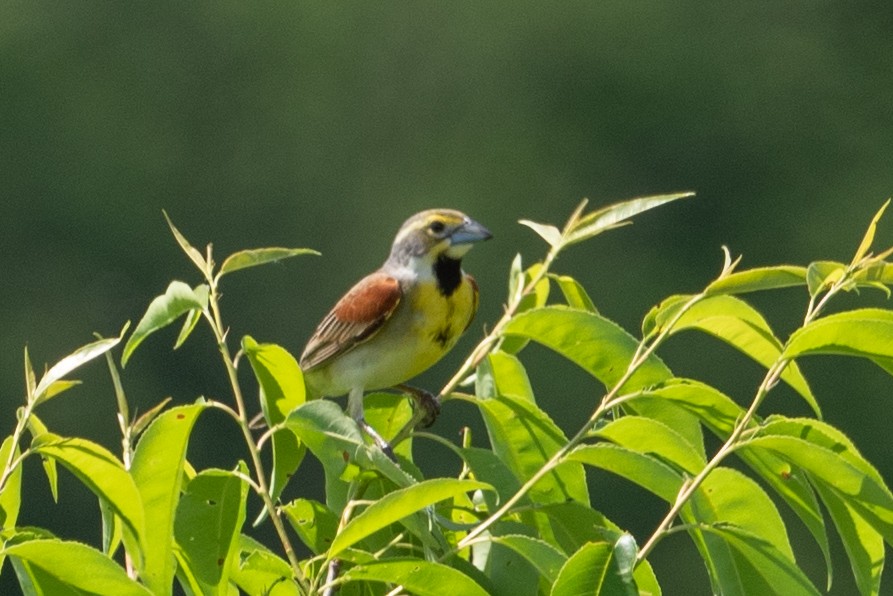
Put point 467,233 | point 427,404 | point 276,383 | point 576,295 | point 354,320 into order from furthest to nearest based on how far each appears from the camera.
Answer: point 467,233
point 354,320
point 427,404
point 576,295
point 276,383

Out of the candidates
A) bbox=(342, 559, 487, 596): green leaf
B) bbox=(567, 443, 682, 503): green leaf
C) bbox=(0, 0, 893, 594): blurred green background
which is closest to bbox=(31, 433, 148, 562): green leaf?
bbox=(342, 559, 487, 596): green leaf

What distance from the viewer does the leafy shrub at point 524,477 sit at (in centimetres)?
189

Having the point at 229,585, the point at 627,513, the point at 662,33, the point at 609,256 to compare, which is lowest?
the point at 627,513

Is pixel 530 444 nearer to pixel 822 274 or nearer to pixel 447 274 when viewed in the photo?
pixel 822 274

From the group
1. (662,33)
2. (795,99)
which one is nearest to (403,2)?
(662,33)

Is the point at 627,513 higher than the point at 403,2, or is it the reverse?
the point at 403,2

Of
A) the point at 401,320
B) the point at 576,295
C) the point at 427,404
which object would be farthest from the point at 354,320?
the point at 576,295

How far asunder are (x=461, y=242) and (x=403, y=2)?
20.7 meters

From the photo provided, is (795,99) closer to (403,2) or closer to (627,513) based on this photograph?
(403,2)

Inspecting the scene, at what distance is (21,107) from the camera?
72.5 feet

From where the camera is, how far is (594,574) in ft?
5.95

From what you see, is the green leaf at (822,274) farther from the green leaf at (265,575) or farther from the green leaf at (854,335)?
the green leaf at (265,575)

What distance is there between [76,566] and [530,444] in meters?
0.61

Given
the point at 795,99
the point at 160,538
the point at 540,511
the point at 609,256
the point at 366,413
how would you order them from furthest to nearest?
the point at 795,99 < the point at 609,256 < the point at 366,413 < the point at 540,511 < the point at 160,538
